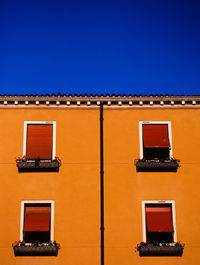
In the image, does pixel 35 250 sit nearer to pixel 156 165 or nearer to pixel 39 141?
pixel 39 141

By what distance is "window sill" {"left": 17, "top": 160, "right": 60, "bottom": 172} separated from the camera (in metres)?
14.5

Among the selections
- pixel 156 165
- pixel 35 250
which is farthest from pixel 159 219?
pixel 35 250

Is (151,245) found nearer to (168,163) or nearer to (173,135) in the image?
(168,163)

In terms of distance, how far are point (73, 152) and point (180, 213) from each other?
5.03 metres

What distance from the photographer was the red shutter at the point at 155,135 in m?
14.9

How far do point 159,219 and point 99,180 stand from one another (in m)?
2.86

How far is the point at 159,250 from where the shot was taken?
13695 mm

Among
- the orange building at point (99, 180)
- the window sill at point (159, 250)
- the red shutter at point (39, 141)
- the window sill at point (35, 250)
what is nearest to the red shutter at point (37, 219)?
the orange building at point (99, 180)

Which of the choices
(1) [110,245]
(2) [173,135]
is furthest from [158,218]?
(2) [173,135]

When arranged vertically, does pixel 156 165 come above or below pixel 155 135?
below

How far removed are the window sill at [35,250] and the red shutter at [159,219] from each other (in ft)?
12.6

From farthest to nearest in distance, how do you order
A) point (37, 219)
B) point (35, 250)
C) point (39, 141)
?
point (39, 141) < point (37, 219) < point (35, 250)

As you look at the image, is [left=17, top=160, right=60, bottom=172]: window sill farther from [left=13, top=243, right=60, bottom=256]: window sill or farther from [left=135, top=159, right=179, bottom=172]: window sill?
[left=135, top=159, right=179, bottom=172]: window sill

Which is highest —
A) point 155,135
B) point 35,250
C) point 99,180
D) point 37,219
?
point 155,135
